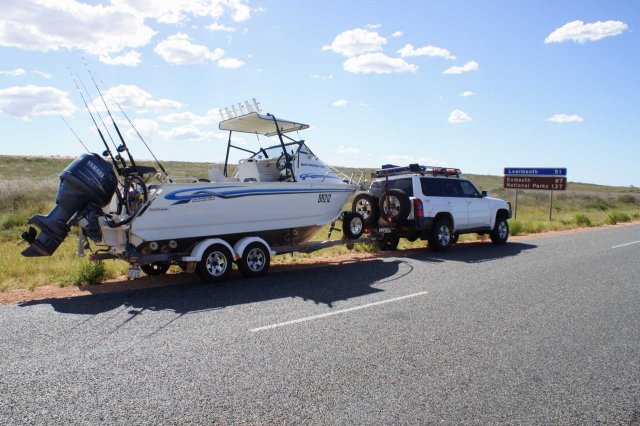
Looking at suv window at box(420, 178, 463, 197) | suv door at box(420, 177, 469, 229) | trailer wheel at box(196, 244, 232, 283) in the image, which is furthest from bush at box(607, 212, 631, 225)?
trailer wheel at box(196, 244, 232, 283)

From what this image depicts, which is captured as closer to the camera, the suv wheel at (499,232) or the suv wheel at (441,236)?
the suv wheel at (441,236)

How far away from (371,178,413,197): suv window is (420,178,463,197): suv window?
1.17 feet

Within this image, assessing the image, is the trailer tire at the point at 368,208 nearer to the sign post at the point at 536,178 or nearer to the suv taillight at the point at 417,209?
the suv taillight at the point at 417,209

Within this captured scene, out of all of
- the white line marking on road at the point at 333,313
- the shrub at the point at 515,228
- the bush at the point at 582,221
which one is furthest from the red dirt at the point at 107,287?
the bush at the point at 582,221

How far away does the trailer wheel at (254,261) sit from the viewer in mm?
9789

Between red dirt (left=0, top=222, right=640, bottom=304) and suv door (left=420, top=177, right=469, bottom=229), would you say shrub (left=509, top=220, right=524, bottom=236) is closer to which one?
suv door (left=420, top=177, right=469, bottom=229)

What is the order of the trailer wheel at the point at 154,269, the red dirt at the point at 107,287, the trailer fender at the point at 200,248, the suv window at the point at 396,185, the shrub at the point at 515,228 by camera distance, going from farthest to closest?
the shrub at the point at 515,228 → the suv window at the point at 396,185 → the trailer wheel at the point at 154,269 → the trailer fender at the point at 200,248 → the red dirt at the point at 107,287

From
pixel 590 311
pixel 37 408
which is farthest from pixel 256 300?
pixel 590 311

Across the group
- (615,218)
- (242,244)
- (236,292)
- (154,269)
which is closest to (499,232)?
(242,244)

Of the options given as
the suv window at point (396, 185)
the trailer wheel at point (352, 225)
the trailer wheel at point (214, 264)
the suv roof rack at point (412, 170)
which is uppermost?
the suv roof rack at point (412, 170)

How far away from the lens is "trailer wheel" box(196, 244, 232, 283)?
30.4 ft

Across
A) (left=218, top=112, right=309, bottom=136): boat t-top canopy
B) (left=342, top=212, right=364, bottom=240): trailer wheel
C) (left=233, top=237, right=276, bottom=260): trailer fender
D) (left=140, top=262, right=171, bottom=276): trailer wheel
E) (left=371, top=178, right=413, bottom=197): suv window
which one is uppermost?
(left=218, top=112, right=309, bottom=136): boat t-top canopy

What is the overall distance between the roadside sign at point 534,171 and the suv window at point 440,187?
13.9 m

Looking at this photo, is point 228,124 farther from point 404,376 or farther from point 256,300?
point 404,376
